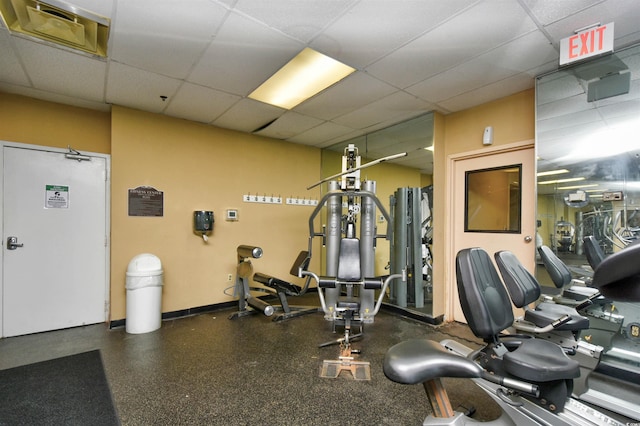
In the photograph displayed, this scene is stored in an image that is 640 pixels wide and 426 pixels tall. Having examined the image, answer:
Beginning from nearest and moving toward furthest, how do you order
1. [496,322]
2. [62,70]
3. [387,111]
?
1. [496,322]
2. [62,70]
3. [387,111]

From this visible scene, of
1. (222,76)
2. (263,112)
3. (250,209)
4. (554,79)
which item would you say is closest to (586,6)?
(554,79)

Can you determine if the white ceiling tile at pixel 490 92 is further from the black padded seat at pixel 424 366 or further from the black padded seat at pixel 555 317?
the black padded seat at pixel 424 366

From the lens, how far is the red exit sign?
6.81 ft

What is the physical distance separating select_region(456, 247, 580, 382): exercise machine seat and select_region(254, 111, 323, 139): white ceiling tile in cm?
293

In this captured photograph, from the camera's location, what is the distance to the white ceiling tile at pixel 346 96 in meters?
2.96

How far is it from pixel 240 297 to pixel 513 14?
13.4ft

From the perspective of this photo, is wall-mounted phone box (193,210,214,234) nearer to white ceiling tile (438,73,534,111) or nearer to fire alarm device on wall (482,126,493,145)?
white ceiling tile (438,73,534,111)

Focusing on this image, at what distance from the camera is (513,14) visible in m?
1.97

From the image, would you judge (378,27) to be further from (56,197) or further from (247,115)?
(56,197)

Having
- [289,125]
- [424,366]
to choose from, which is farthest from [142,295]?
[424,366]

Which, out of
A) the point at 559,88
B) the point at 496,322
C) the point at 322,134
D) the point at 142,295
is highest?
the point at 322,134

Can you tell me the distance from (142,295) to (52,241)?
124 centimetres

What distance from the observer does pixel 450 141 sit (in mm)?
3799

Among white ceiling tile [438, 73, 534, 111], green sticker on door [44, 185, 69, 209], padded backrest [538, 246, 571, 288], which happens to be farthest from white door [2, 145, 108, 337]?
padded backrest [538, 246, 571, 288]
